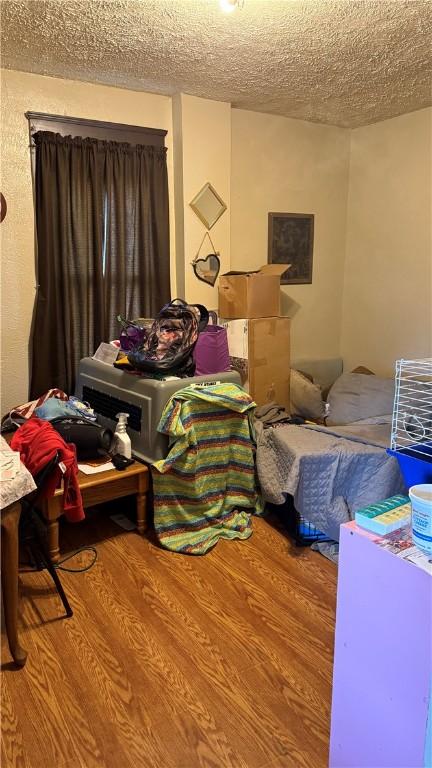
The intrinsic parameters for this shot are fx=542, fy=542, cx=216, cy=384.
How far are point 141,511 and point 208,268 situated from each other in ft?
5.90

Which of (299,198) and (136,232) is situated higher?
(299,198)

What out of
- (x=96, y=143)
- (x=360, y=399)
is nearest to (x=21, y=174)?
(x=96, y=143)

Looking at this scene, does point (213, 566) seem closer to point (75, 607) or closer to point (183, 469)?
point (183, 469)

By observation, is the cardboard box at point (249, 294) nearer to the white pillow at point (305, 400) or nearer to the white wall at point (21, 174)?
the white pillow at point (305, 400)

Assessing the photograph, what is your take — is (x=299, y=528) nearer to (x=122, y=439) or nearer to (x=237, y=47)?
(x=122, y=439)

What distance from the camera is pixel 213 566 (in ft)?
8.41

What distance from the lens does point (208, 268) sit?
150 inches

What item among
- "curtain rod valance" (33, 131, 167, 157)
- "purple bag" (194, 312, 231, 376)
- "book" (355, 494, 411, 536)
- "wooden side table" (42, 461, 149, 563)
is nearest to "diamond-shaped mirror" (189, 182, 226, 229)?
"curtain rod valance" (33, 131, 167, 157)

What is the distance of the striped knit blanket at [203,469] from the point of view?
8.74ft

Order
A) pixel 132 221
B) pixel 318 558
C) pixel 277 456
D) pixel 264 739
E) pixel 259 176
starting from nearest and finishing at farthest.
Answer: pixel 264 739
pixel 318 558
pixel 277 456
pixel 132 221
pixel 259 176

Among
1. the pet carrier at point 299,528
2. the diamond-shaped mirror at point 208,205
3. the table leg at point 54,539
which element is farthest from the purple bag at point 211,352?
the table leg at point 54,539

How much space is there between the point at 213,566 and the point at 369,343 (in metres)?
2.69

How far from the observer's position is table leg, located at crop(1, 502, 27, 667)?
1.78m

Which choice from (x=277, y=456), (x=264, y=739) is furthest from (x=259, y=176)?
(x=264, y=739)
